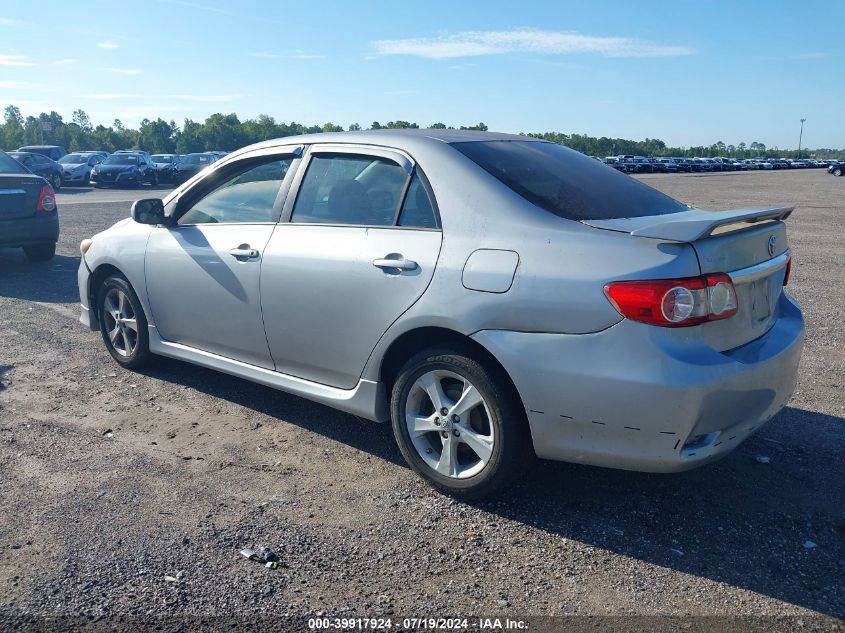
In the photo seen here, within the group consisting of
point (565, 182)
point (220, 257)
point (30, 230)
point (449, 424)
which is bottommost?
point (449, 424)

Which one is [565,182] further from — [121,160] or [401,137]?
[121,160]

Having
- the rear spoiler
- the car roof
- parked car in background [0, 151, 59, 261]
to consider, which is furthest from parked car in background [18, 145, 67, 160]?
the rear spoiler

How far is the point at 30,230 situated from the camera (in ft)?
32.6

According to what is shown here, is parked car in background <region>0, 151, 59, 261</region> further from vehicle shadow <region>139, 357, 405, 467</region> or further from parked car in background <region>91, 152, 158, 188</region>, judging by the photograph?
parked car in background <region>91, 152, 158, 188</region>

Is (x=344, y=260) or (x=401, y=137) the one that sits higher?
(x=401, y=137)

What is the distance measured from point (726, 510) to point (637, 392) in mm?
974

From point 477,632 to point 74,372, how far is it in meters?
4.13

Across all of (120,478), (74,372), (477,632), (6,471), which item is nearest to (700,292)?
(477,632)

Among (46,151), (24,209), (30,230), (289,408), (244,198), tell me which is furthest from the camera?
(46,151)

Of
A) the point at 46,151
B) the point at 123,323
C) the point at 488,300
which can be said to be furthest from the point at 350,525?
the point at 46,151

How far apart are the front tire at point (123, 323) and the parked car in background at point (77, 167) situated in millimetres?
31016

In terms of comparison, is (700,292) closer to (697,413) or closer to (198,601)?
(697,413)

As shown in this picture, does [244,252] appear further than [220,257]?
No

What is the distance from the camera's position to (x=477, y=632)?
2832 millimetres
